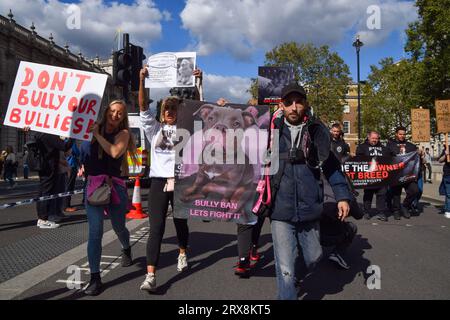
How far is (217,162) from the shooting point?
3.97m

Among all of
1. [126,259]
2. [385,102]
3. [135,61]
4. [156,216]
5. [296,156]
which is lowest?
[126,259]

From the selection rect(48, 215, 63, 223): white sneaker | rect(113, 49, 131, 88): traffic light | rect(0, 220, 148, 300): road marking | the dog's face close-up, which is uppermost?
rect(113, 49, 131, 88): traffic light

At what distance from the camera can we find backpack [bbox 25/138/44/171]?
709 cm

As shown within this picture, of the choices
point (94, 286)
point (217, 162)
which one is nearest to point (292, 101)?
point (217, 162)

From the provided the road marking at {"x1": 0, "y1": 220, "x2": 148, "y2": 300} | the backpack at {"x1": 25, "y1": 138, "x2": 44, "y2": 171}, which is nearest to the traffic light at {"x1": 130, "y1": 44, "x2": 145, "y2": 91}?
the backpack at {"x1": 25, "y1": 138, "x2": 44, "y2": 171}

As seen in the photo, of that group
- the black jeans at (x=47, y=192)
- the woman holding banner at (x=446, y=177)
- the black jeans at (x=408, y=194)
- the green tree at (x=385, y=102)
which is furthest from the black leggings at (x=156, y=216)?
the green tree at (x=385, y=102)

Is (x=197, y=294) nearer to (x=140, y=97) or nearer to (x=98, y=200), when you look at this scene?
(x=98, y=200)

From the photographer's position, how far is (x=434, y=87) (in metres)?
Answer: 26.8

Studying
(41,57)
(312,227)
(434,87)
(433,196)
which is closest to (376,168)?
(433,196)

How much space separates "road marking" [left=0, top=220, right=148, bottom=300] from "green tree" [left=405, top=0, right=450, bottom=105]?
26.5 metres

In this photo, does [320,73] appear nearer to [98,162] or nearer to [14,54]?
[14,54]

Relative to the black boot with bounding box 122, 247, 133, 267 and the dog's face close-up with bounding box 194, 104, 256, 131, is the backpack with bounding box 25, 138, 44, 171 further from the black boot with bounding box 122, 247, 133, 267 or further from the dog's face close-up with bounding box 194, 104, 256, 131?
the dog's face close-up with bounding box 194, 104, 256, 131

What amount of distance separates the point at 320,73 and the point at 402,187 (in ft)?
137

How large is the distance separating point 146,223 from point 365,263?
419 centimetres
